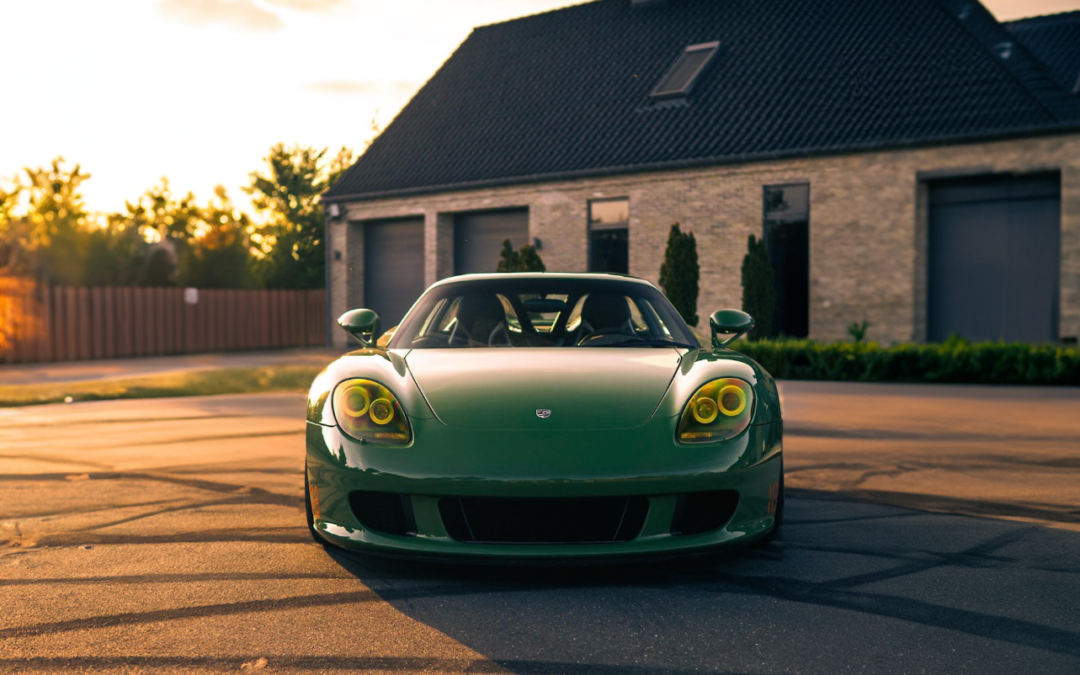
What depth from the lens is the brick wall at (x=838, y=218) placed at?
16938mm

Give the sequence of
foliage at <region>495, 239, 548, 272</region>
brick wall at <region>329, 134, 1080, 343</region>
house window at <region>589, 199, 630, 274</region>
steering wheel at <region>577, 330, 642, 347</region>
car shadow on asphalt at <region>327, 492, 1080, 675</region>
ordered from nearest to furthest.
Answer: car shadow on asphalt at <region>327, 492, 1080, 675</region> < steering wheel at <region>577, 330, 642, 347</region> < brick wall at <region>329, 134, 1080, 343</region> < foliage at <region>495, 239, 548, 272</region> < house window at <region>589, 199, 630, 274</region>

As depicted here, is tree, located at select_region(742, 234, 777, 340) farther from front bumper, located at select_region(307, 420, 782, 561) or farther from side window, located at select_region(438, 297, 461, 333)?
front bumper, located at select_region(307, 420, 782, 561)

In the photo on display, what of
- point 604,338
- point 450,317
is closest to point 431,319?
point 450,317

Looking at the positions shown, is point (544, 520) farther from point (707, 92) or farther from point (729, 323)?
point (707, 92)

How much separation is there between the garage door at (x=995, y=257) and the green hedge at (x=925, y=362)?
3.44 meters

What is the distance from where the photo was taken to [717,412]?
149 inches

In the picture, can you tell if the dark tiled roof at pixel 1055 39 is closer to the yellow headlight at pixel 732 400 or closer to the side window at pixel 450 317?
the side window at pixel 450 317

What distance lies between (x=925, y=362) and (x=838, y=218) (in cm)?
544

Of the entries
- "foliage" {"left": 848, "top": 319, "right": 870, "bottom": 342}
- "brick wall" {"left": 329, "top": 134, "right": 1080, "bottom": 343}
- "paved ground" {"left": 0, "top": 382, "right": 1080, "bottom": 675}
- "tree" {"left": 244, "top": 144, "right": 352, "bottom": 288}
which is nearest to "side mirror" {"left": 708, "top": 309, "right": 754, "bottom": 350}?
"paved ground" {"left": 0, "top": 382, "right": 1080, "bottom": 675}

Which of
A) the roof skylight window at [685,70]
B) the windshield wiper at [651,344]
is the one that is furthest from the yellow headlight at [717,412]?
the roof skylight window at [685,70]

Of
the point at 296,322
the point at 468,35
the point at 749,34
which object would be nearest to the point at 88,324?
the point at 296,322

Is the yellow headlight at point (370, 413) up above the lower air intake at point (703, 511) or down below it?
above

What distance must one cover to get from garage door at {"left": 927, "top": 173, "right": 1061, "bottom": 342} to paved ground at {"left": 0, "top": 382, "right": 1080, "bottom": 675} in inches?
482

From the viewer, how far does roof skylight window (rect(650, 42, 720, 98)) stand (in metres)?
22.0
